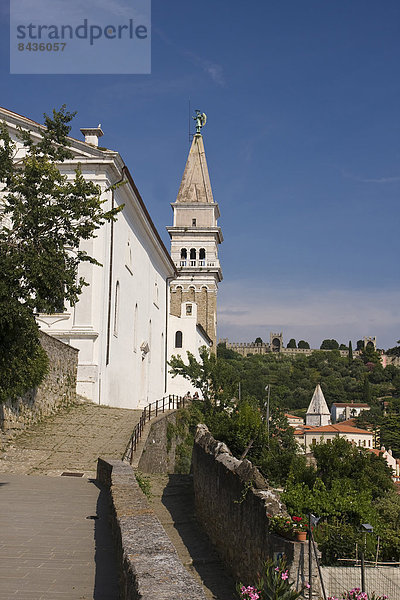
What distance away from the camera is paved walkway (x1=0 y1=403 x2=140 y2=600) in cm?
581

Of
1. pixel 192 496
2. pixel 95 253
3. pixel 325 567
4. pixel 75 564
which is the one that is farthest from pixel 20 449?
pixel 95 253

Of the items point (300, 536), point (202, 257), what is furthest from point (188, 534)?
point (202, 257)

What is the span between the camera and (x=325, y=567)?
9.73m

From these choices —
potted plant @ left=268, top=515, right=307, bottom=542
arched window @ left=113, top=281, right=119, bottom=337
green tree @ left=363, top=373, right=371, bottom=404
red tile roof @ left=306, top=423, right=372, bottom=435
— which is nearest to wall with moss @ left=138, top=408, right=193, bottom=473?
arched window @ left=113, top=281, right=119, bottom=337

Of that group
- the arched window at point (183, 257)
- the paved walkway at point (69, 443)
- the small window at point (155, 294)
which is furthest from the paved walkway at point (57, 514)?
the arched window at point (183, 257)

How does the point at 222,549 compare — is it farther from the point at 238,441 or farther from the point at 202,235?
the point at 202,235

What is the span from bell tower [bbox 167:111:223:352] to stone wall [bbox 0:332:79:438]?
41980mm

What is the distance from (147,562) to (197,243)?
6384cm

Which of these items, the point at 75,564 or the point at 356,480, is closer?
the point at 75,564

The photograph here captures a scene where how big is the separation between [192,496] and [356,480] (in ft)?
25.1

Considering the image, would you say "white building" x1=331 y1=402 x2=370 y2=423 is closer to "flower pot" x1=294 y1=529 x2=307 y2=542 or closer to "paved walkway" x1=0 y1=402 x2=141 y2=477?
"paved walkway" x1=0 y1=402 x2=141 y2=477

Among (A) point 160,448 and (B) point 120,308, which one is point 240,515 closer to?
(A) point 160,448

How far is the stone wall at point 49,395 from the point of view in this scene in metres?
16.4

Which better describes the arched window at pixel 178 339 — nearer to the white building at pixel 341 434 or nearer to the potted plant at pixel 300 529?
the potted plant at pixel 300 529
